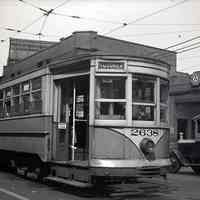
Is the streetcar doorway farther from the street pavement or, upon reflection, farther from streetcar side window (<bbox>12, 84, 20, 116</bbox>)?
streetcar side window (<bbox>12, 84, 20, 116</bbox>)

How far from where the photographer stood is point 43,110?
34.0 feet

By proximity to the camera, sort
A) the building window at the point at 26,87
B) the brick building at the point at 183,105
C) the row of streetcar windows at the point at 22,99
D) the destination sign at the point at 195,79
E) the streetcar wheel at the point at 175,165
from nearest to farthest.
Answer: the row of streetcar windows at the point at 22,99, the building window at the point at 26,87, the streetcar wheel at the point at 175,165, the destination sign at the point at 195,79, the brick building at the point at 183,105

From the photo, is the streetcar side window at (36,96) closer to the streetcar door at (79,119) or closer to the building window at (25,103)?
the building window at (25,103)

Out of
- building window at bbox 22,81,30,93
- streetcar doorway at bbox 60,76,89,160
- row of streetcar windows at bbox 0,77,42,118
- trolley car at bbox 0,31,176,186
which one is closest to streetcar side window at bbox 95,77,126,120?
trolley car at bbox 0,31,176,186

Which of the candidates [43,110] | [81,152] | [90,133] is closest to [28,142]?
[43,110]

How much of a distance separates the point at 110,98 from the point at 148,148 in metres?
1.34

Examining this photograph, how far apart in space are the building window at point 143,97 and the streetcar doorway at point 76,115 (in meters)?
1.13

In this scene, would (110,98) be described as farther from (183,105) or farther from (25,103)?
(183,105)

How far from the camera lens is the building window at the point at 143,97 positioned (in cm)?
909

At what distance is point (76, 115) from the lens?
9867mm

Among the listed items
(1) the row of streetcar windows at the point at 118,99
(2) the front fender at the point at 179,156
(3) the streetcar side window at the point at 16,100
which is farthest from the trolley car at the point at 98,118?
(2) the front fender at the point at 179,156

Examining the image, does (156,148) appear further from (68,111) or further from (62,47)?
(62,47)

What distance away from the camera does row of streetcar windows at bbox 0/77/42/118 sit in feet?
35.4

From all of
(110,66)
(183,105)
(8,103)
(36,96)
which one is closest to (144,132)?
(110,66)
